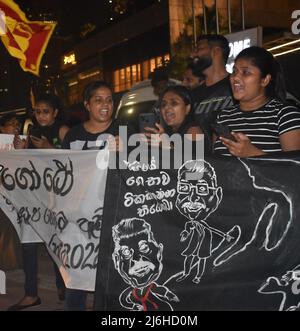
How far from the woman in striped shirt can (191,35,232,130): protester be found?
72cm

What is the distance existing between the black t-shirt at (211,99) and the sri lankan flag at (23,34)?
4.71m

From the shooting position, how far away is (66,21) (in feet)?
137

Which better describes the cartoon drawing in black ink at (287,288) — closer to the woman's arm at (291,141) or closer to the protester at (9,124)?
the woman's arm at (291,141)

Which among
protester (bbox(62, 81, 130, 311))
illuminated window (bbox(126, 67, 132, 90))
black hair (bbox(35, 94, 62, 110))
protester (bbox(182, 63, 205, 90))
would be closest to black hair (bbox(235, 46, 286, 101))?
protester (bbox(62, 81, 130, 311))

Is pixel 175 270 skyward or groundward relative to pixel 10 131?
groundward


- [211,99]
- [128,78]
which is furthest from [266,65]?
[128,78]

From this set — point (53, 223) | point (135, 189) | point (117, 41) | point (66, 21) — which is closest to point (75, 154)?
point (53, 223)

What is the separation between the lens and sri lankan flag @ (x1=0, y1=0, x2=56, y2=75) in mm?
9625

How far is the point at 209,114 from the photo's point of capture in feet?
16.5

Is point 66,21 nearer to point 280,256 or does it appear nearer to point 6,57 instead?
point 6,57

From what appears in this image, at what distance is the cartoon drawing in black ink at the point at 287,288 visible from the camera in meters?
3.72

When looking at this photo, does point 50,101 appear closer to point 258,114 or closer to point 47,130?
point 47,130

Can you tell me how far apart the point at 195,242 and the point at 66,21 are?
3990cm

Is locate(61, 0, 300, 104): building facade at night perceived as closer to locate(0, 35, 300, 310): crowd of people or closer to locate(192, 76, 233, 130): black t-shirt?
locate(0, 35, 300, 310): crowd of people
